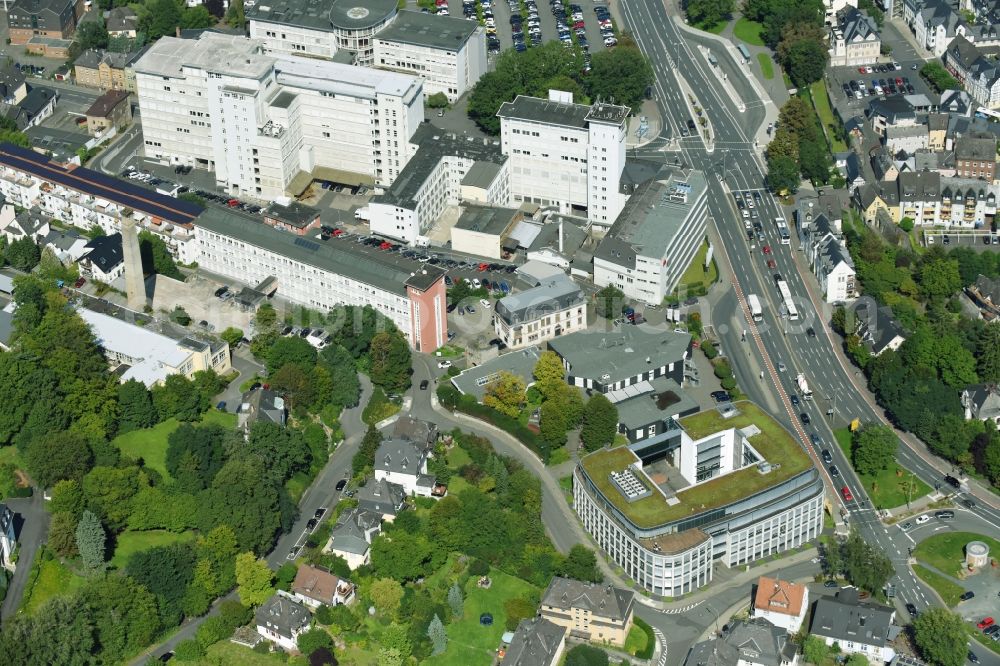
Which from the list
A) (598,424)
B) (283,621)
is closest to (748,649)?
(598,424)

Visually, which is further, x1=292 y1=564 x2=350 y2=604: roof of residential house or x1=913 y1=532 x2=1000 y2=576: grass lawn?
x1=913 y1=532 x2=1000 y2=576: grass lawn

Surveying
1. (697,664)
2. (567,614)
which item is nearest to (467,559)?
(567,614)

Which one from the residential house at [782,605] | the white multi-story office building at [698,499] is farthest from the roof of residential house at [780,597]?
the white multi-story office building at [698,499]

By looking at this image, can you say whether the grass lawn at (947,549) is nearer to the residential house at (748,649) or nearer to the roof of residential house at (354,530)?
the residential house at (748,649)

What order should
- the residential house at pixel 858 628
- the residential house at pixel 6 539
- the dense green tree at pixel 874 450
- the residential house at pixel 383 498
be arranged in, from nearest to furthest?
the residential house at pixel 858 628
the residential house at pixel 6 539
the residential house at pixel 383 498
the dense green tree at pixel 874 450

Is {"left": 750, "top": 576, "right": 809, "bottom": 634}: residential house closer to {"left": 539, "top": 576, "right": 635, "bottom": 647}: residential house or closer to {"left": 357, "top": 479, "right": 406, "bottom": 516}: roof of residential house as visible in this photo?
{"left": 539, "top": 576, "right": 635, "bottom": 647}: residential house

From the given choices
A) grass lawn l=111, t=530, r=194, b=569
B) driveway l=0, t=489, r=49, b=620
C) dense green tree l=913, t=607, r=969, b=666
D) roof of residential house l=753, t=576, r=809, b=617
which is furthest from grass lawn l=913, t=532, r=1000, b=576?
driveway l=0, t=489, r=49, b=620

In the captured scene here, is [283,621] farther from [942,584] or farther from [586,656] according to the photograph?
[942,584]
